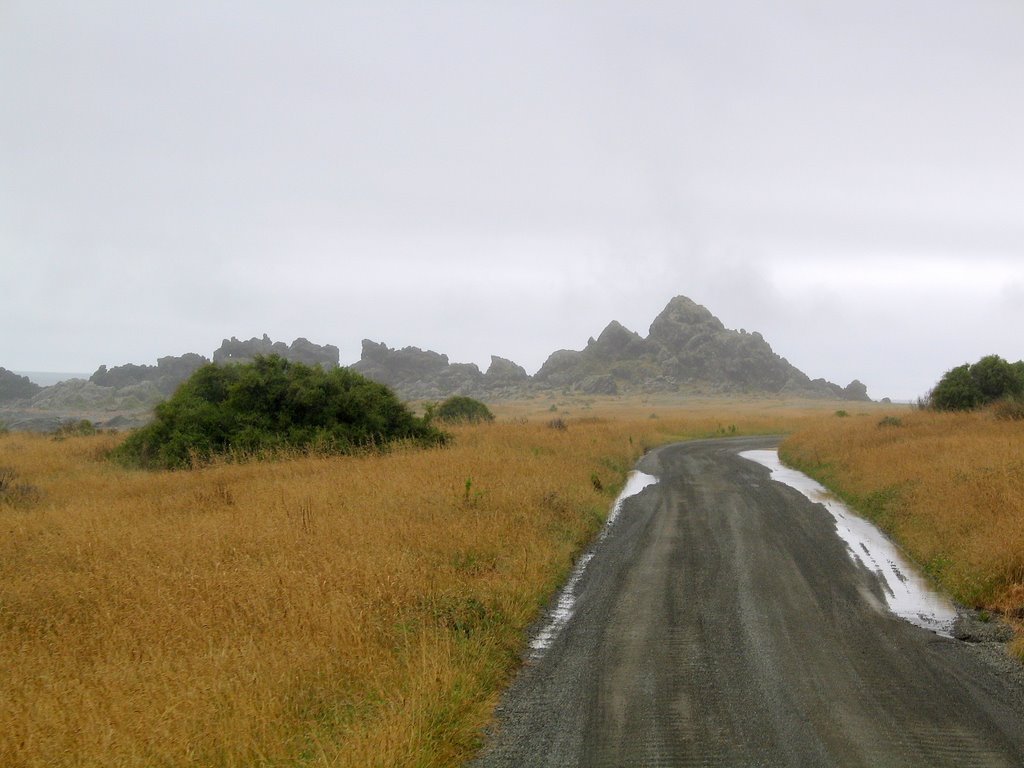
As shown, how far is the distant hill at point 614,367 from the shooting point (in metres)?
138

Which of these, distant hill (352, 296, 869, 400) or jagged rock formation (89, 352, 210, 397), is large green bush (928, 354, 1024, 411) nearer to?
distant hill (352, 296, 869, 400)

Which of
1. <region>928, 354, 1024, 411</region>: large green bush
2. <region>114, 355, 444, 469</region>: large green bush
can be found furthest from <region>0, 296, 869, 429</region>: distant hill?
<region>114, 355, 444, 469</region>: large green bush

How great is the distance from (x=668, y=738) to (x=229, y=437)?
21076 mm

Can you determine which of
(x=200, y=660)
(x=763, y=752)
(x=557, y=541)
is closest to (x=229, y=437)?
(x=557, y=541)

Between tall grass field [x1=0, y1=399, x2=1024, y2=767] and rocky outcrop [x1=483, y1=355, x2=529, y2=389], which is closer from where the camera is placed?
tall grass field [x1=0, y1=399, x2=1024, y2=767]

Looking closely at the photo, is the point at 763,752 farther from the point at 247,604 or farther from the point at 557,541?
the point at 557,541

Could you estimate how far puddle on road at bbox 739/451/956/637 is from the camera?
9102mm

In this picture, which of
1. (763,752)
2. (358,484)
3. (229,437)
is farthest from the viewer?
(229,437)

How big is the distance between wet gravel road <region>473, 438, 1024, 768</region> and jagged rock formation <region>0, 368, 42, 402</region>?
13192cm

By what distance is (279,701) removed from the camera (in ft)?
19.4

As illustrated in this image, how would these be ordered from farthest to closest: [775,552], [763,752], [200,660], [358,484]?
[358,484], [775,552], [200,660], [763,752]

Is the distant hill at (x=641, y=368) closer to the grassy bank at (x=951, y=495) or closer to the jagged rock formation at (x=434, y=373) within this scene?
the jagged rock formation at (x=434, y=373)

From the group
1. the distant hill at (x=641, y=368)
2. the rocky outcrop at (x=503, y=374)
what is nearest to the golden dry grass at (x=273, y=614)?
the distant hill at (x=641, y=368)

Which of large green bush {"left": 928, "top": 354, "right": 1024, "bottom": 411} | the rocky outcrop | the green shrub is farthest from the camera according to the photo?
the rocky outcrop
